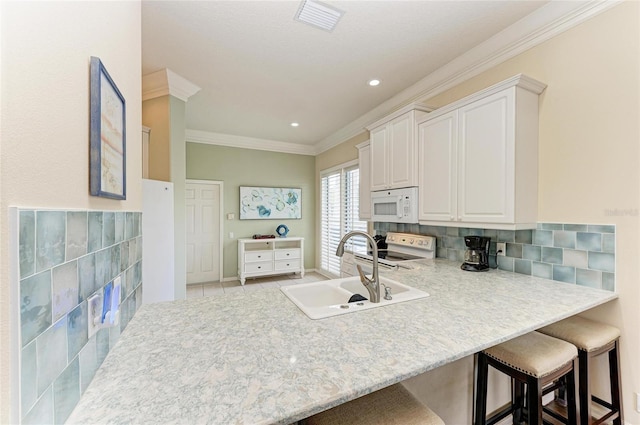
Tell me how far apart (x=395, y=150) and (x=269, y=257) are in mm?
3228

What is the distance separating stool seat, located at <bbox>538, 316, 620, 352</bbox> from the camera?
4.82 ft

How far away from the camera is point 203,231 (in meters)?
4.98

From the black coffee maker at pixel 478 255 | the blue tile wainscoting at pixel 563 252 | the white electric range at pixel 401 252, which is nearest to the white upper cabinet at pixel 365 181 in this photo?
the white electric range at pixel 401 252

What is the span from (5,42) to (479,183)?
2.45 m

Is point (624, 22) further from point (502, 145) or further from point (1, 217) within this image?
point (1, 217)

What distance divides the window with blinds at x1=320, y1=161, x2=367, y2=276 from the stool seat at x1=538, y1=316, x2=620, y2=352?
2738 millimetres

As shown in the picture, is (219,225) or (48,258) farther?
(219,225)

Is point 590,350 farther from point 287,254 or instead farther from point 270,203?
point 270,203

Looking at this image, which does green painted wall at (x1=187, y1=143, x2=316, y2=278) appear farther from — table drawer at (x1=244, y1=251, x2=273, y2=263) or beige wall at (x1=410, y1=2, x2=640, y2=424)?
beige wall at (x1=410, y1=2, x2=640, y2=424)

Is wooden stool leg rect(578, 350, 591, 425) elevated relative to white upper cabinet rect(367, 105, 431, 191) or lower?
lower

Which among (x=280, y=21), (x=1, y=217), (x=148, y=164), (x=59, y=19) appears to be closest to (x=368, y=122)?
(x=280, y=21)

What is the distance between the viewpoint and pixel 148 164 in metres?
3.02

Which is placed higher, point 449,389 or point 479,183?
point 479,183

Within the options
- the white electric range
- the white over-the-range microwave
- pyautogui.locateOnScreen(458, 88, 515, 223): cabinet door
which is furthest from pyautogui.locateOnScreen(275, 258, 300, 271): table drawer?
pyautogui.locateOnScreen(458, 88, 515, 223): cabinet door
